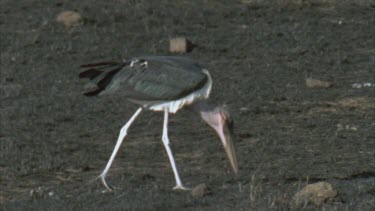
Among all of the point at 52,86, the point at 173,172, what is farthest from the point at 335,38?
the point at 173,172

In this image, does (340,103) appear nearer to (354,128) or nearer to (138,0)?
(354,128)

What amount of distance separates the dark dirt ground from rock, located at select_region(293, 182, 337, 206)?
3.2 inches

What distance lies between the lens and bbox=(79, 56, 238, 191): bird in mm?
8773

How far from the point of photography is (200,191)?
8219mm

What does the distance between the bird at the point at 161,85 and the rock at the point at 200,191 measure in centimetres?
39

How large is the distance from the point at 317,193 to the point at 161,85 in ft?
5.57

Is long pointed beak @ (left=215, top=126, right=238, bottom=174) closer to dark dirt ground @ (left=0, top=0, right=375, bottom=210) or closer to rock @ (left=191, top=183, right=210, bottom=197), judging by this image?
dark dirt ground @ (left=0, top=0, right=375, bottom=210)

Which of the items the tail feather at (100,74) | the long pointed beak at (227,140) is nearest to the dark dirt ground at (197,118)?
the long pointed beak at (227,140)

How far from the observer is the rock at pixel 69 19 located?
610 inches

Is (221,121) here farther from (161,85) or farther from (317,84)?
(317,84)

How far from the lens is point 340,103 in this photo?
486 inches

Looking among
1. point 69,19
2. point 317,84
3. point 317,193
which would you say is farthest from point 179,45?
point 317,193

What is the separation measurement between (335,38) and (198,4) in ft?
7.50

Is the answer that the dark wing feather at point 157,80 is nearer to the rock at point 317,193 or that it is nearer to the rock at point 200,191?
the rock at point 200,191
